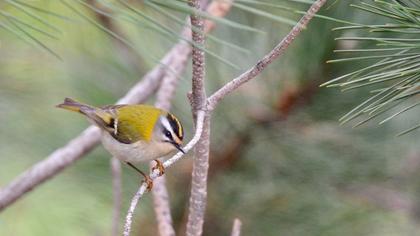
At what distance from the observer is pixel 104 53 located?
4.65ft

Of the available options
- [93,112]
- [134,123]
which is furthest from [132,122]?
[93,112]

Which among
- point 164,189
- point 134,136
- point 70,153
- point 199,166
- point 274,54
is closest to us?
point 274,54

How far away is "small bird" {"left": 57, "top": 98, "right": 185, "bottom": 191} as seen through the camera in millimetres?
1201

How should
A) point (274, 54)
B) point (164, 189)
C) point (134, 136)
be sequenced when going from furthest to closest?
point (134, 136) < point (164, 189) < point (274, 54)

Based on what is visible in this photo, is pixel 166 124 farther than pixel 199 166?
Yes

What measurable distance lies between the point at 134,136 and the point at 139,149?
8 centimetres

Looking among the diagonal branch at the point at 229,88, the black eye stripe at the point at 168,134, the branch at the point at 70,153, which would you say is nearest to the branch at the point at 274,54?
the diagonal branch at the point at 229,88

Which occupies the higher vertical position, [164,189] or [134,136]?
[134,136]

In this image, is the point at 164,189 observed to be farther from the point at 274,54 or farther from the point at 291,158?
the point at 274,54

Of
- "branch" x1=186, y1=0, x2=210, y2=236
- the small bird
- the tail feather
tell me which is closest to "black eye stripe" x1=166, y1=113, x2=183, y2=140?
the small bird

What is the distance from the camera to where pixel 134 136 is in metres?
1.34

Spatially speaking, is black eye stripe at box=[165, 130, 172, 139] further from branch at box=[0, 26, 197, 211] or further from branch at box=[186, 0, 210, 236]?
branch at box=[186, 0, 210, 236]

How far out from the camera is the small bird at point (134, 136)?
1.20 m

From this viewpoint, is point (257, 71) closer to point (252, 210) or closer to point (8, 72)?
point (252, 210)
